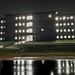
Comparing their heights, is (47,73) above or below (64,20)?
below

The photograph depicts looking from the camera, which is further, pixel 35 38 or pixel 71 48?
pixel 35 38

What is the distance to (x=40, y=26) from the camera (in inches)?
4309

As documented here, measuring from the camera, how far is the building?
355ft

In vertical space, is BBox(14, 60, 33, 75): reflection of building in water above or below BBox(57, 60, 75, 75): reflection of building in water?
above

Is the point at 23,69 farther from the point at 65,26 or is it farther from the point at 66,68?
the point at 65,26

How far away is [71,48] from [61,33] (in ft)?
207

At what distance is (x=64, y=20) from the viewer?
379 feet

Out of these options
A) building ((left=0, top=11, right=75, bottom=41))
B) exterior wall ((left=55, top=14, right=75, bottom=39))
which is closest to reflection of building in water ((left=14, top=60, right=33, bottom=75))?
building ((left=0, top=11, right=75, bottom=41))

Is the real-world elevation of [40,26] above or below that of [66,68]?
above


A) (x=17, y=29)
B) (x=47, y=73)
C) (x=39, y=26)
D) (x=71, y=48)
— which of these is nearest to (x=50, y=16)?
(x=39, y=26)

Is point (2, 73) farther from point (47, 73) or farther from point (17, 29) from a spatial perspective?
point (17, 29)

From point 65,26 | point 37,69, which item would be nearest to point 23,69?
point 37,69

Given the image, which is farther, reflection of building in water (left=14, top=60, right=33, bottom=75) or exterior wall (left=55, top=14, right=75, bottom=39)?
exterior wall (left=55, top=14, right=75, bottom=39)

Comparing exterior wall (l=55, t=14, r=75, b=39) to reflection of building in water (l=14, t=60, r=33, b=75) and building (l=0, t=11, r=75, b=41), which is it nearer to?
building (l=0, t=11, r=75, b=41)
